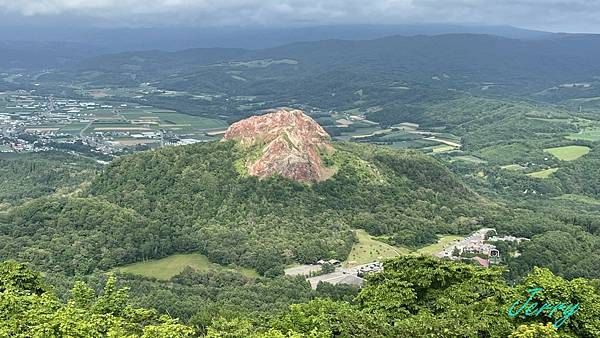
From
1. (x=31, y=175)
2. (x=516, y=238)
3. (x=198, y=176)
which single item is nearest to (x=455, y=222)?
(x=516, y=238)

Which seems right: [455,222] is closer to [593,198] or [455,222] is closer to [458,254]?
[458,254]

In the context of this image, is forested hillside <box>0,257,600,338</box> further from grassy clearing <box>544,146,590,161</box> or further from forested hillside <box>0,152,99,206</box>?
grassy clearing <box>544,146,590,161</box>

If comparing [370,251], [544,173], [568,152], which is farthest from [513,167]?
[370,251]

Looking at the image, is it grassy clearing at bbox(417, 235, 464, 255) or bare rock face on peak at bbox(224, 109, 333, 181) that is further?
bare rock face on peak at bbox(224, 109, 333, 181)

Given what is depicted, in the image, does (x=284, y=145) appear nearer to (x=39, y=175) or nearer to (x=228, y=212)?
(x=228, y=212)

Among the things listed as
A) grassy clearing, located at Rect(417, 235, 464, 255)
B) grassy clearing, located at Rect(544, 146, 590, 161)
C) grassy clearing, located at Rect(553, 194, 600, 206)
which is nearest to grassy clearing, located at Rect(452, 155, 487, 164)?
grassy clearing, located at Rect(544, 146, 590, 161)

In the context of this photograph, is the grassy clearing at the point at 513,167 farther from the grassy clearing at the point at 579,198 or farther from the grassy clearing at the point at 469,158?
the grassy clearing at the point at 579,198
